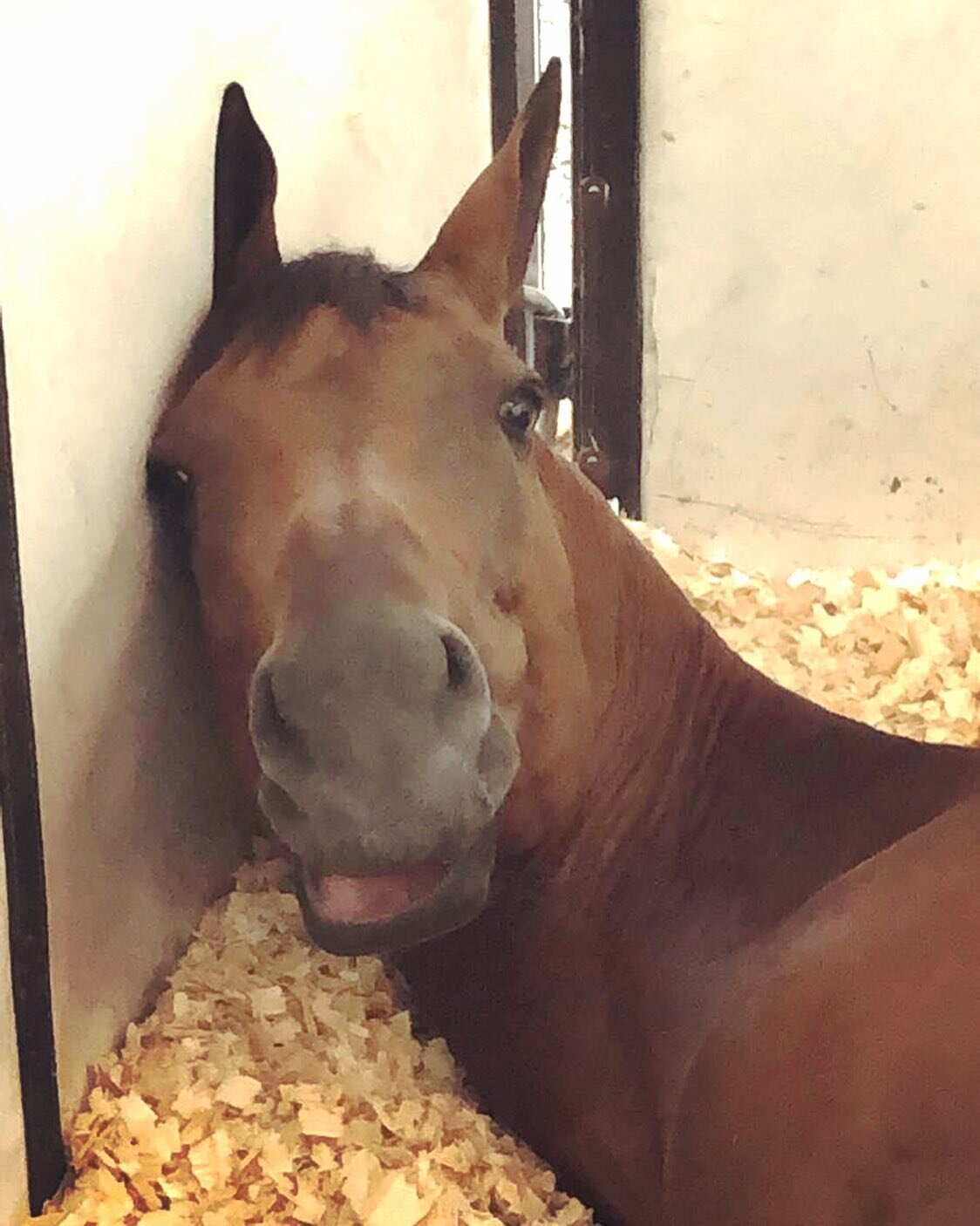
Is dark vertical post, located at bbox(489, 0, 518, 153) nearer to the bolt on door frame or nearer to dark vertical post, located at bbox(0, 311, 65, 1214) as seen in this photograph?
the bolt on door frame

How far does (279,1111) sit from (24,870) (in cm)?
33

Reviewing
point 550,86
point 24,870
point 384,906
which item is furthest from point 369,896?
point 550,86

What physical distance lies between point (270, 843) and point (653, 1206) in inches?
23.5

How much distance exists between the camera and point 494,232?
1.50 meters

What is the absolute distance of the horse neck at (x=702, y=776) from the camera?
144cm

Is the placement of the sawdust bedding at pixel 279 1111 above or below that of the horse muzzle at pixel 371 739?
below

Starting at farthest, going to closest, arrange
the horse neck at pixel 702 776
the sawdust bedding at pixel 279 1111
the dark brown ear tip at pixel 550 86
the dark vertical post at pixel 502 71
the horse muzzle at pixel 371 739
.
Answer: the dark vertical post at pixel 502 71, the dark brown ear tip at pixel 550 86, the horse neck at pixel 702 776, the sawdust bedding at pixel 279 1111, the horse muzzle at pixel 371 739

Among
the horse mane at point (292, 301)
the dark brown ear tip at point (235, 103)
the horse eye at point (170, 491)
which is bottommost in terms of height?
the horse eye at point (170, 491)

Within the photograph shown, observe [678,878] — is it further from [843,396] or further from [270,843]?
[843,396]

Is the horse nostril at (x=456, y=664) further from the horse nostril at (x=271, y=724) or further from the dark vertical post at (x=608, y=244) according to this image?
the dark vertical post at (x=608, y=244)

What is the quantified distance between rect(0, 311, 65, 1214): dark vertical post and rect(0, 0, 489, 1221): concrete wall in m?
0.03

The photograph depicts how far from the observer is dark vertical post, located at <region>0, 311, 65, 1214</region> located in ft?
3.86

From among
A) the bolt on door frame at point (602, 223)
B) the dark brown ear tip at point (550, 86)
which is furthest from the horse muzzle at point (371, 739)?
the bolt on door frame at point (602, 223)

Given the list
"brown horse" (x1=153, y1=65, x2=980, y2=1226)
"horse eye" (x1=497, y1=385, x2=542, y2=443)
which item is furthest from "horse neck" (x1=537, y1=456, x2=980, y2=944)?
"horse eye" (x1=497, y1=385, x2=542, y2=443)
